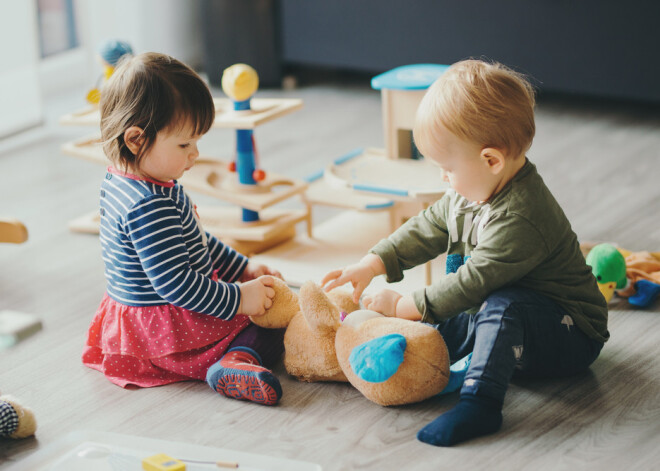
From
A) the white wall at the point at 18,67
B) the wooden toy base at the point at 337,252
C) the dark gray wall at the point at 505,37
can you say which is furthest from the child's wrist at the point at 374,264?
the white wall at the point at 18,67

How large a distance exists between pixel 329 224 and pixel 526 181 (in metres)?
0.77

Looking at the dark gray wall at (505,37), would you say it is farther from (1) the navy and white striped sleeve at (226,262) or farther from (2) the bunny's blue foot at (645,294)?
(1) the navy and white striped sleeve at (226,262)

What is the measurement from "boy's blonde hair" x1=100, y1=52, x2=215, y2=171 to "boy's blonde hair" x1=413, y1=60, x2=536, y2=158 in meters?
0.32

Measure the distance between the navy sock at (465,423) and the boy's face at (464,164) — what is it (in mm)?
A: 272

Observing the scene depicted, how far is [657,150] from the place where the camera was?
2254 mm

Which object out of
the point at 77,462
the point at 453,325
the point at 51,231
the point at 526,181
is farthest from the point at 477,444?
the point at 51,231

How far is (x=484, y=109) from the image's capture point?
44.4 inches

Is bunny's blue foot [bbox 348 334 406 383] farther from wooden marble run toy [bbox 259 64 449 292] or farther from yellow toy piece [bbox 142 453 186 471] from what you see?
wooden marble run toy [bbox 259 64 449 292]

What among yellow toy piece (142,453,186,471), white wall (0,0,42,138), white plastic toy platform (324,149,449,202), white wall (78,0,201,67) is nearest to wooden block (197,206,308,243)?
white plastic toy platform (324,149,449,202)

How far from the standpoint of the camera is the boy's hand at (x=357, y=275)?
128cm

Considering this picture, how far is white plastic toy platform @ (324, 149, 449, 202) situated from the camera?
5.20 feet

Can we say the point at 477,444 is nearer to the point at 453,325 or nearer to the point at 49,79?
the point at 453,325

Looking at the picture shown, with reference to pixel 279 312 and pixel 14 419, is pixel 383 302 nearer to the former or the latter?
pixel 279 312

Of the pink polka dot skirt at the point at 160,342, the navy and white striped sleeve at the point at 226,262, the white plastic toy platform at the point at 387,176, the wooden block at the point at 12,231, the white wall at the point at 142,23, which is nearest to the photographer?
the wooden block at the point at 12,231
